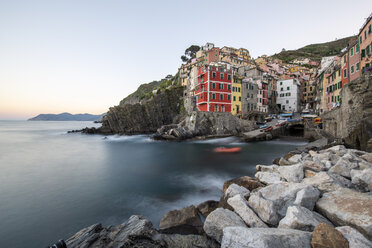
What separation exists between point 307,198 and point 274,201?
99 centimetres

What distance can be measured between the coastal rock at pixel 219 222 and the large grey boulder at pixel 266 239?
46.8 inches

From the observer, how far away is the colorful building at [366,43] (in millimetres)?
22745

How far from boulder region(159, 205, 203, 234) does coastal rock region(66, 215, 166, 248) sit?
1367 mm

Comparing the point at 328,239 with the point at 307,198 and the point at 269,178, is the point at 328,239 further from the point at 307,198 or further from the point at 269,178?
the point at 269,178

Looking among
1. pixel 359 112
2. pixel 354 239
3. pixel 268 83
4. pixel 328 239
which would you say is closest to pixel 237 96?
pixel 268 83

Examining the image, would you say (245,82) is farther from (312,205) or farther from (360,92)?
(312,205)

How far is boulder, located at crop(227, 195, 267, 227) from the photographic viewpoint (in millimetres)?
5141

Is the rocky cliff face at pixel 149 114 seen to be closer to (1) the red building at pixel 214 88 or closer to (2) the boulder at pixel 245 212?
(1) the red building at pixel 214 88

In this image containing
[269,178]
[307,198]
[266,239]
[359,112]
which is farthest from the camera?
[359,112]

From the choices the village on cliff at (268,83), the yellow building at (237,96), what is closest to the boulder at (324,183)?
the village on cliff at (268,83)

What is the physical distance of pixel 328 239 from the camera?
3.47 m

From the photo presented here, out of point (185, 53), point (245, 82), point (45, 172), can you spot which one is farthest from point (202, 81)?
point (185, 53)

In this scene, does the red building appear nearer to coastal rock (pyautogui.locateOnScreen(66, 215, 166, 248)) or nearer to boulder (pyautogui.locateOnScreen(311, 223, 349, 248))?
coastal rock (pyautogui.locateOnScreen(66, 215, 166, 248))

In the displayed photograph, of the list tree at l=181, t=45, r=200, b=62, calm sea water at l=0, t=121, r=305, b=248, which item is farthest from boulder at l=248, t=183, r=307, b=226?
tree at l=181, t=45, r=200, b=62
